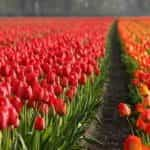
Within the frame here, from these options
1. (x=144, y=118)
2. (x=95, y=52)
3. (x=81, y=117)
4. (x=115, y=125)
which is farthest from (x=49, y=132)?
(x=95, y=52)

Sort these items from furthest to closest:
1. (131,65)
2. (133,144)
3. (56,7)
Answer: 1. (56,7)
2. (131,65)
3. (133,144)

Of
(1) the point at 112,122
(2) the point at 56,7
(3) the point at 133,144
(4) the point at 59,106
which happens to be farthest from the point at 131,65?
(2) the point at 56,7

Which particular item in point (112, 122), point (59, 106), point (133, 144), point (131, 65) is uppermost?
point (133, 144)

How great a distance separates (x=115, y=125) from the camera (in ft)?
26.0

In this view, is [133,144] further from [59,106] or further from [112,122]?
[112,122]

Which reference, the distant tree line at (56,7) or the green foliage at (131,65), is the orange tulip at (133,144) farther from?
the distant tree line at (56,7)

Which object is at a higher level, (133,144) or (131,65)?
(133,144)

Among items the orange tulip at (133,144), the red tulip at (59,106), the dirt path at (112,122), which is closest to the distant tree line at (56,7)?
the dirt path at (112,122)

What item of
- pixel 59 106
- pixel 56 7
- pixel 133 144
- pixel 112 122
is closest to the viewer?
pixel 133 144

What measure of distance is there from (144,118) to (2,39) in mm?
11190

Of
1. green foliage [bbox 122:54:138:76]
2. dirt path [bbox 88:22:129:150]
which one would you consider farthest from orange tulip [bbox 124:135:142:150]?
green foliage [bbox 122:54:138:76]

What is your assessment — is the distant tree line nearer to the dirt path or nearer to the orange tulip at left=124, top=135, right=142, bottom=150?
the dirt path

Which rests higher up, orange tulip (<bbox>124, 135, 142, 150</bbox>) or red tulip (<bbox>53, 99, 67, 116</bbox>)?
orange tulip (<bbox>124, 135, 142, 150</bbox>)

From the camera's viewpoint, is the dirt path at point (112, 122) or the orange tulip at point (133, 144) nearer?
the orange tulip at point (133, 144)
